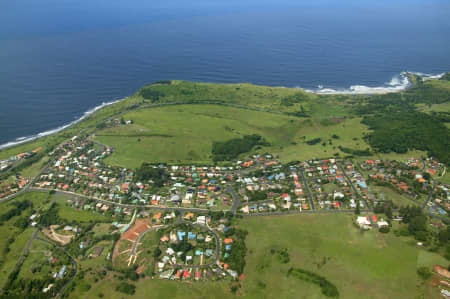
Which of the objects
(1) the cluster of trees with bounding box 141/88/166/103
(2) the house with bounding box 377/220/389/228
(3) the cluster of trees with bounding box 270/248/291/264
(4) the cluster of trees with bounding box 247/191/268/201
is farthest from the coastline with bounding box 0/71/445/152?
(3) the cluster of trees with bounding box 270/248/291/264

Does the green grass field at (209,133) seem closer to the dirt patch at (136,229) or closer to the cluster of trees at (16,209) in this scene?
the cluster of trees at (16,209)

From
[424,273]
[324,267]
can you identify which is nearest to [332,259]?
[324,267]

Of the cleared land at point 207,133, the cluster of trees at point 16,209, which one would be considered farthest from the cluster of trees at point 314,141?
the cluster of trees at point 16,209

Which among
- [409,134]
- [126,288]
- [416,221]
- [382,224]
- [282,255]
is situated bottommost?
[126,288]

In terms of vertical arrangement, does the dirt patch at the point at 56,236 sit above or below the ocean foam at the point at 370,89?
below

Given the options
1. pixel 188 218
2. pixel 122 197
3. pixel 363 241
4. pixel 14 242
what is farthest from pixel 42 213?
pixel 363 241

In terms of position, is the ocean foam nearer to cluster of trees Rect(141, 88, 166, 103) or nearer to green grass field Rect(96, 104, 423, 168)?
green grass field Rect(96, 104, 423, 168)

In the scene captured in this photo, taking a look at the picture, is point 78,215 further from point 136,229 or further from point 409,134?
point 409,134
